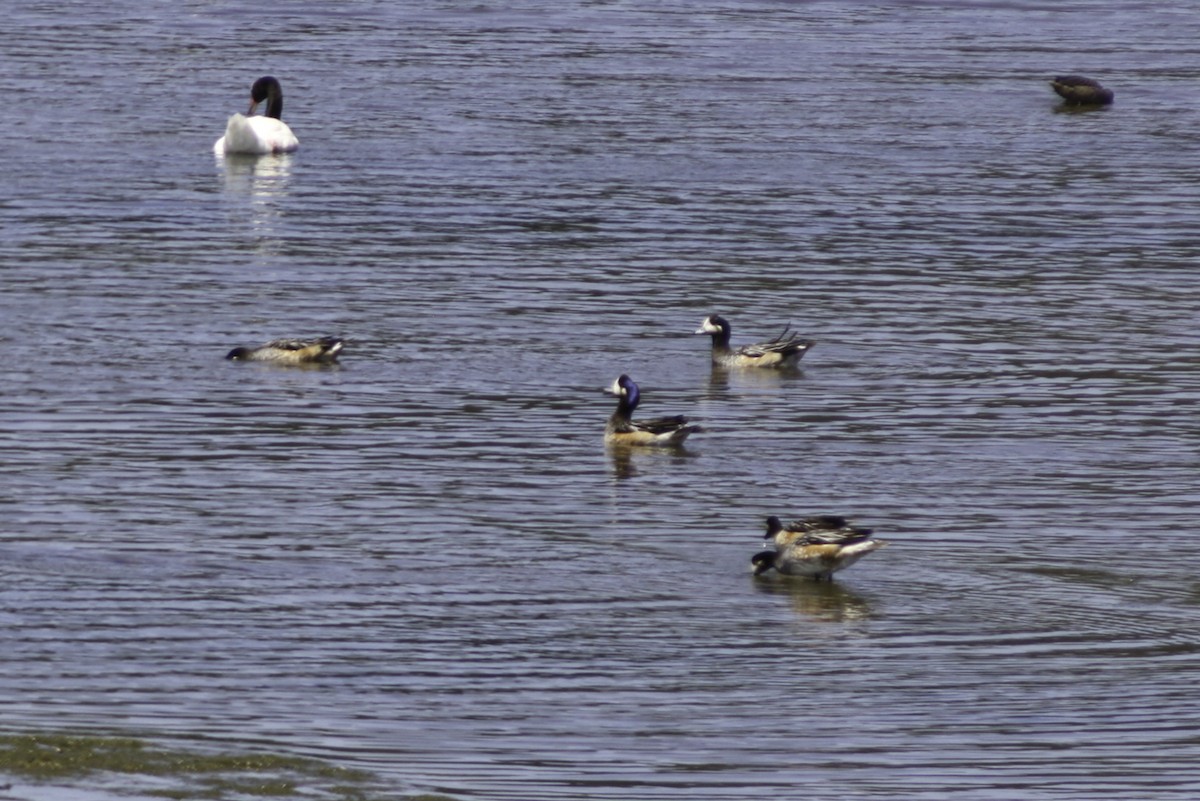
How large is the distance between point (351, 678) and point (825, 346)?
35.1 feet

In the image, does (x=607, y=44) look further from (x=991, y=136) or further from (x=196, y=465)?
(x=196, y=465)

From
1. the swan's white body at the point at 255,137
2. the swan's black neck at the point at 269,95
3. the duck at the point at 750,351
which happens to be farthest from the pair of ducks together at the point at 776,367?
the swan's black neck at the point at 269,95

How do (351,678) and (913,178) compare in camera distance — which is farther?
(913,178)

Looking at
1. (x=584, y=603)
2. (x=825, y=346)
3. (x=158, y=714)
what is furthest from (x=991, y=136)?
(x=158, y=714)

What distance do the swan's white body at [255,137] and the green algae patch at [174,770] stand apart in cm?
2379

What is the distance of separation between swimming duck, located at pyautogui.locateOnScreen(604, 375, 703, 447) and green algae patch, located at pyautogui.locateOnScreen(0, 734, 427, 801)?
7.70 metres

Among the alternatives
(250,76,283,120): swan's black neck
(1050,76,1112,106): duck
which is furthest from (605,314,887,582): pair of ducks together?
(1050,76,1112,106): duck

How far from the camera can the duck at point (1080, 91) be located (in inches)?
1534

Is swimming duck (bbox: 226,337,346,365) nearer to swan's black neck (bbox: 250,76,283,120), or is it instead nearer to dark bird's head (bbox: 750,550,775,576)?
dark bird's head (bbox: 750,550,775,576)

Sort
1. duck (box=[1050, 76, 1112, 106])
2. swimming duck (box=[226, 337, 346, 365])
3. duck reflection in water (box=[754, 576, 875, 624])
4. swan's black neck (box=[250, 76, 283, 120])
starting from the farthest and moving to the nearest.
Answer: duck (box=[1050, 76, 1112, 106])
swan's black neck (box=[250, 76, 283, 120])
swimming duck (box=[226, 337, 346, 365])
duck reflection in water (box=[754, 576, 875, 624])

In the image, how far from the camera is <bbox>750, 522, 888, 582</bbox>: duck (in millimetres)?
14250

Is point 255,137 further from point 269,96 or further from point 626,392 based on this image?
point 626,392

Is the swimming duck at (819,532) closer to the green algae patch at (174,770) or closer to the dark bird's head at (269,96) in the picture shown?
the green algae patch at (174,770)

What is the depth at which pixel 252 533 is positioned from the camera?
15.0 m
